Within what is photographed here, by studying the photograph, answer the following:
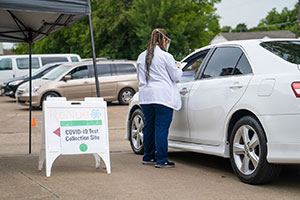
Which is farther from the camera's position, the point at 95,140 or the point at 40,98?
the point at 40,98

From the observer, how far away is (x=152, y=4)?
37.9m

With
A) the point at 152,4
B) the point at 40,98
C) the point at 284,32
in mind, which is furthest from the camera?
the point at 284,32

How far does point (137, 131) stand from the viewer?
810 centimetres

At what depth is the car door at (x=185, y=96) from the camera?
701 cm

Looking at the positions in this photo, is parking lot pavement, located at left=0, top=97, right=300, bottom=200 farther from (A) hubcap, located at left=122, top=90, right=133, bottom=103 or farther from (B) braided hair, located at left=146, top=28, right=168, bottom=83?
(A) hubcap, located at left=122, top=90, right=133, bottom=103

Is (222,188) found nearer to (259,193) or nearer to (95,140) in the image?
(259,193)

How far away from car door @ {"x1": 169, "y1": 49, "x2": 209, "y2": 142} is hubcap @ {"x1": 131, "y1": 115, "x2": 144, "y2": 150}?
27.7 inches

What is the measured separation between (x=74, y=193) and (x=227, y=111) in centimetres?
201

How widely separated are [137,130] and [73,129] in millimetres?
1769

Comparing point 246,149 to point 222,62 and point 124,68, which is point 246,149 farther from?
point 124,68

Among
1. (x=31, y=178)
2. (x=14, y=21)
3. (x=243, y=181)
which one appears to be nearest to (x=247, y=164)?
(x=243, y=181)

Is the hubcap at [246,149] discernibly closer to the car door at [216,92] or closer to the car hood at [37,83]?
the car door at [216,92]

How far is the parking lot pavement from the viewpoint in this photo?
5293 mm

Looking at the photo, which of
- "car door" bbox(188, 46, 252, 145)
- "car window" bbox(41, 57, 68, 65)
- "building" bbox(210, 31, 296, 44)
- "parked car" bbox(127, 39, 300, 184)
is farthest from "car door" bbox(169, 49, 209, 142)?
"building" bbox(210, 31, 296, 44)
